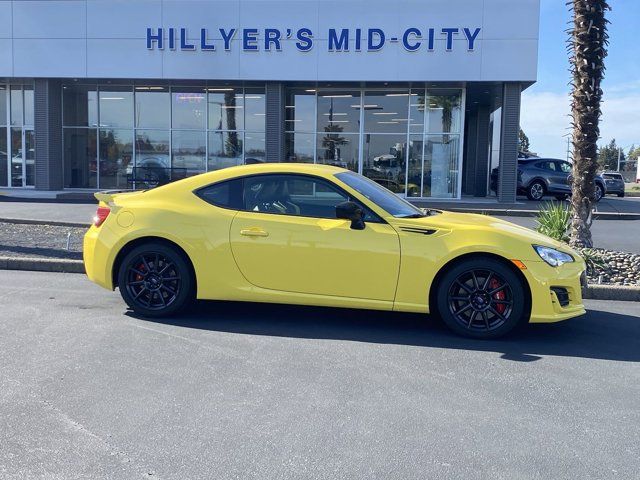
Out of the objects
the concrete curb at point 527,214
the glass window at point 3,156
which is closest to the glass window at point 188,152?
the glass window at point 3,156

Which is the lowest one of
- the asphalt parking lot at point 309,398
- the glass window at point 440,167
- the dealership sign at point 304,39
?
the asphalt parking lot at point 309,398

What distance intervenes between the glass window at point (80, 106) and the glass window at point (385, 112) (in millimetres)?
10237

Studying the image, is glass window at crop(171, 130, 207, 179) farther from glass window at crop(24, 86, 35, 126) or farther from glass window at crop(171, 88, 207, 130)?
glass window at crop(24, 86, 35, 126)

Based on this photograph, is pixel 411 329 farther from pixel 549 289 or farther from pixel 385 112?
pixel 385 112

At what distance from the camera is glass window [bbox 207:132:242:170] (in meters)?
22.1

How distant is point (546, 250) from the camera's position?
530 cm

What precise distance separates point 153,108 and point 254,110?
3.88 metres

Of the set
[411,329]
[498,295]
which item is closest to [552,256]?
[498,295]

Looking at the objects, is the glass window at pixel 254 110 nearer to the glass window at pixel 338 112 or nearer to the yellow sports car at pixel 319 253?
the glass window at pixel 338 112

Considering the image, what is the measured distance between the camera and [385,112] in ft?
69.6

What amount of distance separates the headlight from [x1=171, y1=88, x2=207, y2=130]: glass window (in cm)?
1854

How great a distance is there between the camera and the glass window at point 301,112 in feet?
70.3

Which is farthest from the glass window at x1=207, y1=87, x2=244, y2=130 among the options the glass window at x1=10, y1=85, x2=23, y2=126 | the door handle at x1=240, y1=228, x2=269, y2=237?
the door handle at x1=240, y1=228, x2=269, y2=237

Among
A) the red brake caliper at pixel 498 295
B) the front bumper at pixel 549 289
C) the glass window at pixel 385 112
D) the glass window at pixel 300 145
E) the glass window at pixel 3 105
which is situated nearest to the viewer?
the front bumper at pixel 549 289
